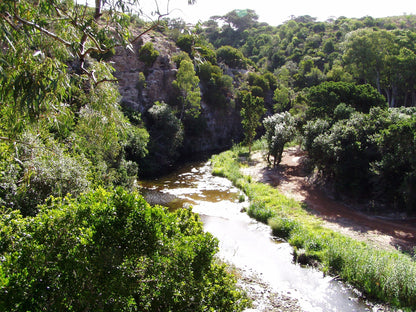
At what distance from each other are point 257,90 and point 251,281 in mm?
42833

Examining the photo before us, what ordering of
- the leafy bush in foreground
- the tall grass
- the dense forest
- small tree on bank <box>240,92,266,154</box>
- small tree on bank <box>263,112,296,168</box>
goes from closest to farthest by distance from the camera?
1. the leafy bush in foreground
2. the dense forest
3. the tall grass
4. small tree on bank <box>263,112,296,168</box>
5. small tree on bank <box>240,92,266,154</box>

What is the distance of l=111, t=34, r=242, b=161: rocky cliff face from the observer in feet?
117

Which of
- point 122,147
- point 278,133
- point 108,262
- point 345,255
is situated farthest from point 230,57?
point 108,262

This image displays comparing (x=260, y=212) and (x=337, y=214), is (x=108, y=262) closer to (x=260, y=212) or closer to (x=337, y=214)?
(x=260, y=212)

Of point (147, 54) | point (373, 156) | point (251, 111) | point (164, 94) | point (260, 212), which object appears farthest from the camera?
point (147, 54)

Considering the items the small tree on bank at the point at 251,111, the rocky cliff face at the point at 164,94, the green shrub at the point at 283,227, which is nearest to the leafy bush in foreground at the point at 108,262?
the green shrub at the point at 283,227

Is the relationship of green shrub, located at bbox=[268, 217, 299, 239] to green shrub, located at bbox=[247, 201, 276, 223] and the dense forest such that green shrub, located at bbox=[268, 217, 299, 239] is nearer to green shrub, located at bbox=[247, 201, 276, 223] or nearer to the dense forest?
green shrub, located at bbox=[247, 201, 276, 223]

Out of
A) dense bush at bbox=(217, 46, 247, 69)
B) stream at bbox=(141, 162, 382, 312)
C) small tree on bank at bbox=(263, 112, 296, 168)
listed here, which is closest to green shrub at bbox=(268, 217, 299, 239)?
stream at bbox=(141, 162, 382, 312)

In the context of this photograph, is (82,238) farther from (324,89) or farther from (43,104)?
(324,89)

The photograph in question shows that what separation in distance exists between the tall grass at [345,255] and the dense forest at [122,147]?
5.07 meters

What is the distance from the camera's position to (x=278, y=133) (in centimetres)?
2631

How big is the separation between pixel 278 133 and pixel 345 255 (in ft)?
52.9

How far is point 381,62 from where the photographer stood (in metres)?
39.1

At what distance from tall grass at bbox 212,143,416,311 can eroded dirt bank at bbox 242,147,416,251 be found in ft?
3.61
